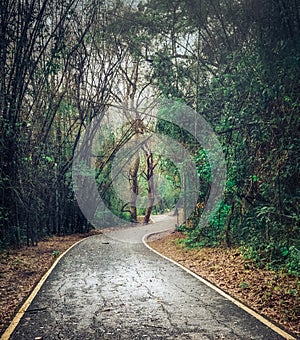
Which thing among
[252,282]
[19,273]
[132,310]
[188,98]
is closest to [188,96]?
[188,98]

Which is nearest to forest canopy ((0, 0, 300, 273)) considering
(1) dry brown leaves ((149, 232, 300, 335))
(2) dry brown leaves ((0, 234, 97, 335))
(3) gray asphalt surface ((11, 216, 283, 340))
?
(1) dry brown leaves ((149, 232, 300, 335))

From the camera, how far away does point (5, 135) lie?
10.7 m

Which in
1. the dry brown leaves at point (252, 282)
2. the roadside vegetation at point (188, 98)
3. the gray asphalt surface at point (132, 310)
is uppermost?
the roadside vegetation at point (188, 98)

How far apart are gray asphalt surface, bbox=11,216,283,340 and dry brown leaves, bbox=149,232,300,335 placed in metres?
0.43

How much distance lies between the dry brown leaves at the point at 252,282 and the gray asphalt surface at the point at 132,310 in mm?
435

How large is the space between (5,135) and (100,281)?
5501mm

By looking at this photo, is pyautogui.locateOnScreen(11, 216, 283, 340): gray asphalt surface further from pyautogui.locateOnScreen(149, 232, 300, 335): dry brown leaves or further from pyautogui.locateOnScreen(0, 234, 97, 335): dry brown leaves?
pyautogui.locateOnScreen(149, 232, 300, 335): dry brown leaves

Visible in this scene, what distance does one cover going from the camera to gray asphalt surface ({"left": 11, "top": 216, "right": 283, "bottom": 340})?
4410 millimetres

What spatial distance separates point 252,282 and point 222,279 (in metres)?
0.75

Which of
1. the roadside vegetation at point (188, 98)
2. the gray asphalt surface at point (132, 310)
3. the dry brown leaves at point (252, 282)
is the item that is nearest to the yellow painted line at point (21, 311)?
the gray asphalt surface at point (132, 310)

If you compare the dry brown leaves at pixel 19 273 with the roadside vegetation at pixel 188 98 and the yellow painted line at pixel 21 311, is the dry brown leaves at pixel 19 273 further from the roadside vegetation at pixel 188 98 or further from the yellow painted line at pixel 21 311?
the roadside vegetation at pixel 188 98

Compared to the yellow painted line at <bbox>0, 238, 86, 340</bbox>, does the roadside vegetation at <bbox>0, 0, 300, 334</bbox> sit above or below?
above

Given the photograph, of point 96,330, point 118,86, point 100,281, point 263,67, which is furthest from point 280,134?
point 118,86

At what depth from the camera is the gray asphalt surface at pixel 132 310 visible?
4.41 m
